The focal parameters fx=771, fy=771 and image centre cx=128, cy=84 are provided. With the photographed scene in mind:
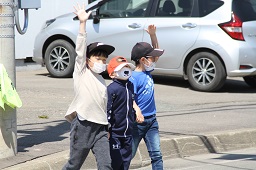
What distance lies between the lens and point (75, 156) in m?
6.92

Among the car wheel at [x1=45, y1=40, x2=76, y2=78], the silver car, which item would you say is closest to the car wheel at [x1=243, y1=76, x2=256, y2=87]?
the silver car

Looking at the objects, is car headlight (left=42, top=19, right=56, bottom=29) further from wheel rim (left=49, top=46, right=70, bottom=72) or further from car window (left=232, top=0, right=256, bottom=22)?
car window (left=232, top=0, right=256, bottom=22)

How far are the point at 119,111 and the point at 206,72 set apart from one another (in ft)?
22.6

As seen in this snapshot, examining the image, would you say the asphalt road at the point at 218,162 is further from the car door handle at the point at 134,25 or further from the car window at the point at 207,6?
the car door handle at the point at 134,25

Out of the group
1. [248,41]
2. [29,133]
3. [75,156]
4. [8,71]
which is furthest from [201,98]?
[75,156]

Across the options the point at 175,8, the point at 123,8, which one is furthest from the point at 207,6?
the point at 123,8

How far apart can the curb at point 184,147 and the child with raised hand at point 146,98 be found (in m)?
1.03

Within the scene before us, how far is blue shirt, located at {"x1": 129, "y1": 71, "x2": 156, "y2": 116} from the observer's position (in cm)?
748

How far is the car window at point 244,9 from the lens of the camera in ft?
44.4

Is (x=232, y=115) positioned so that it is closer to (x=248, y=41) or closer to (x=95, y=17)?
(x=248, y=41)

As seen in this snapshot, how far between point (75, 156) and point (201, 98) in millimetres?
6463

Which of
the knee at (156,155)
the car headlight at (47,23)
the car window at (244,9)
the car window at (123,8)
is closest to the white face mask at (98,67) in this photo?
the knee at (156,155)

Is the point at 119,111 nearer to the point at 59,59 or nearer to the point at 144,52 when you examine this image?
the point at 144,52

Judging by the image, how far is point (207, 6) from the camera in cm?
1378
